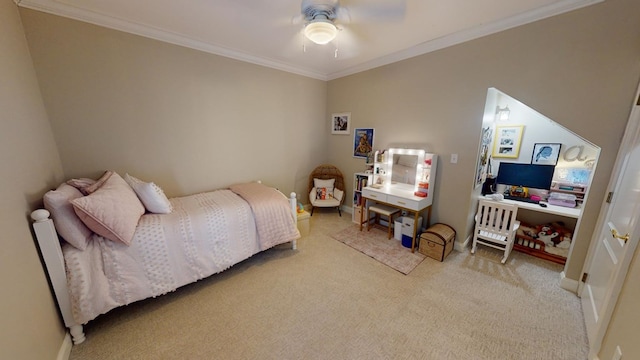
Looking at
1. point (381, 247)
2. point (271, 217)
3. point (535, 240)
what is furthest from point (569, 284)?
point (271, 217)

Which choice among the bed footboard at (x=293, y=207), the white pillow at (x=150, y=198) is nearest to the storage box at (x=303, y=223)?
the bed footboard at (x=293, y=207)

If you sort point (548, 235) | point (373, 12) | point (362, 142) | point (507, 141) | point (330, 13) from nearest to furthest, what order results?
point (330, 13) → point (373, 12) → point (548, 235) → point (507, 141) → point (362, 142)

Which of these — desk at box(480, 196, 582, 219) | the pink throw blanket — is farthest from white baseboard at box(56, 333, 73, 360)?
desk at box(480, 196, 582, 219)

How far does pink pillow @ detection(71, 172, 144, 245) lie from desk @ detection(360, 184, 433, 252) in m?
2.62

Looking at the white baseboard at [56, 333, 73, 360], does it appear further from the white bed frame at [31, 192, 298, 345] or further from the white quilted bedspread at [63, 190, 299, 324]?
the white quilted bedspread at [63, 190, 299, 324]

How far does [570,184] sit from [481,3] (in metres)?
2.39

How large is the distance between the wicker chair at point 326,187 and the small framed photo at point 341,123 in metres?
0.67

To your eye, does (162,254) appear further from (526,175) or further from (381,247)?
(526,175)

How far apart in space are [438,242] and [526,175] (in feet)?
4.84

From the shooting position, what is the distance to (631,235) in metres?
1.27

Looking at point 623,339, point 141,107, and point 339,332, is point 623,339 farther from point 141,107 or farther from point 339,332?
point 141,107

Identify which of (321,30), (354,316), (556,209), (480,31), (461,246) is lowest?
(354,316)

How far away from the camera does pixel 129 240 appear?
159cm

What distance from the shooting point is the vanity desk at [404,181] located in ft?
8.95
